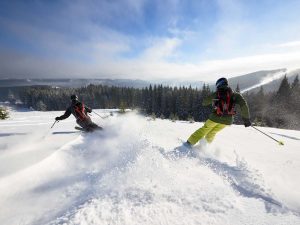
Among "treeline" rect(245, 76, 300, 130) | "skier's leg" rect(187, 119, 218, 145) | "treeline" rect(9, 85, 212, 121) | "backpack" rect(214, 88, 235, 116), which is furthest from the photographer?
"treeline" rect(9, 85, 212, 121)

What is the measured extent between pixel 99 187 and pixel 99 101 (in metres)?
123

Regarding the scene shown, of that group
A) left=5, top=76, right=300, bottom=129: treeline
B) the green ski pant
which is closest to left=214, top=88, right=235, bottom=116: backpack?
the green ski pant

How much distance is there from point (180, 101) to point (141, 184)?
7568 cm

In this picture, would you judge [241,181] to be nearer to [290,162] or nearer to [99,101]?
[290,162]

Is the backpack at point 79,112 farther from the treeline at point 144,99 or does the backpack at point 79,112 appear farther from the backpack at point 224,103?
the treeline at point 144,99

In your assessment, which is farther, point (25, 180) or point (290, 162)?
point (290, 162)

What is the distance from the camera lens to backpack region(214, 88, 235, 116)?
6523mm

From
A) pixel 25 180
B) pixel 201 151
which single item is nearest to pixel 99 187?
pixel 25 180

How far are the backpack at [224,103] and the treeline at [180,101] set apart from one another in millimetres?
12008

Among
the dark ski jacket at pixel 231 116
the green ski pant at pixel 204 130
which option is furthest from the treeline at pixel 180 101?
the dark ski jacket at pixel 231 116

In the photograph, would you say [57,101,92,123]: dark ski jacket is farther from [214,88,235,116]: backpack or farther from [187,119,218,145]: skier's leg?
[214,88,235,116]: backpack

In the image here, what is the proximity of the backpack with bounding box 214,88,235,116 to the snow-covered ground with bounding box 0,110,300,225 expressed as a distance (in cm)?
118

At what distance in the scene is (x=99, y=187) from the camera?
11.9 feet

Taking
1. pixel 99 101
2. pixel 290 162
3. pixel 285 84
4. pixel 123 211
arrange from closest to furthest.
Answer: pixel 123 211
pixel 290 162
pixel 285 84
pixel 99 101
